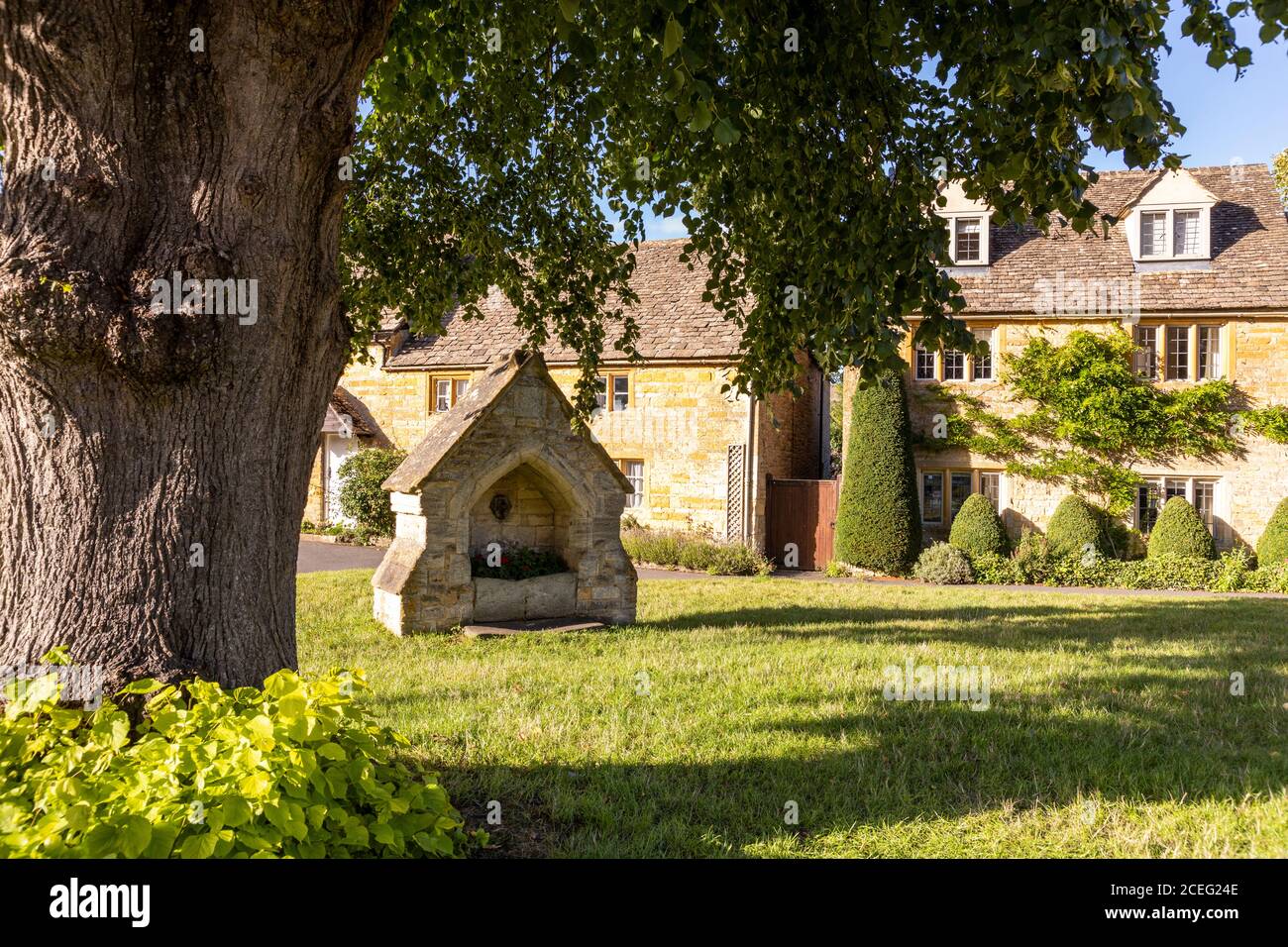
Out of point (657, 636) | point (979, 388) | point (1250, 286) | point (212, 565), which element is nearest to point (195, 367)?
point (212, 565)

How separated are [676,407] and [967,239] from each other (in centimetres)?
858

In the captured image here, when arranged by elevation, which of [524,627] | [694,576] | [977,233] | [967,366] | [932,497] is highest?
[977,233]

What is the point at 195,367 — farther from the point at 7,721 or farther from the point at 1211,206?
the point at 1211,206

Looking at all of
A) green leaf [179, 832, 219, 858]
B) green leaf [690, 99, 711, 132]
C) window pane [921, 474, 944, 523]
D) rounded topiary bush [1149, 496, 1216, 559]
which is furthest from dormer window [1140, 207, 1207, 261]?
green leaf [179, 832, 219, 858]

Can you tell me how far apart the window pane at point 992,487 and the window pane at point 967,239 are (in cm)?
551

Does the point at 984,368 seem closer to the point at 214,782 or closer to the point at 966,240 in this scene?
the point at 966,240

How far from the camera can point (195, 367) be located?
350 centimetres

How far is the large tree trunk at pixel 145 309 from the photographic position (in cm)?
334

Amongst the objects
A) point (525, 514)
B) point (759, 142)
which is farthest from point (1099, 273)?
point (759, 142)

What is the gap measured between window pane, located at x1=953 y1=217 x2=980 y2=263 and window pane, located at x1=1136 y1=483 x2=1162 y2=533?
6.82 meters

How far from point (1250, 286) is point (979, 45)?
1805 cm

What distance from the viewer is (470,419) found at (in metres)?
10.2

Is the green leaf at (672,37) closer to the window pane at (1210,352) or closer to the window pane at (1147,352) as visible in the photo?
the window pane at (1147,352)

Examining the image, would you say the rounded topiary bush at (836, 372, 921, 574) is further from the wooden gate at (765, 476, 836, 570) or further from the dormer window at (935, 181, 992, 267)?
the dormer window at (935, 181, 992, 267)
